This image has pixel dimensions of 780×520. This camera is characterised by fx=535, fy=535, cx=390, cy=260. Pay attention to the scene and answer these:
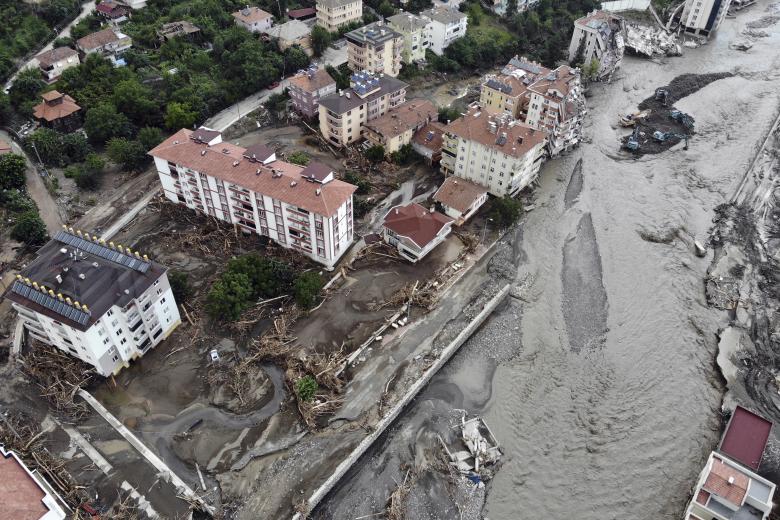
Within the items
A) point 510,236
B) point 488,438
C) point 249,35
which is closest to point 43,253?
point 488,438

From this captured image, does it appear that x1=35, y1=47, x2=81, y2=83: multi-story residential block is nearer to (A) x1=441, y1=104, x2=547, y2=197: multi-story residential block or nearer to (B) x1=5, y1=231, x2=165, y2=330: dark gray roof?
(B) x1=5, y1=231, x2=165, y2=330: dark gray roof

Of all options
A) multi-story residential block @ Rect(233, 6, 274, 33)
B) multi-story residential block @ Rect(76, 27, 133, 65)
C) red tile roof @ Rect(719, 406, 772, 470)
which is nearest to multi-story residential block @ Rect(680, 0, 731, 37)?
multi-story residential block @ Rect(233, 6, 274, 33)

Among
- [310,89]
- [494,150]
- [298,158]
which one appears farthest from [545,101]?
[298,158]

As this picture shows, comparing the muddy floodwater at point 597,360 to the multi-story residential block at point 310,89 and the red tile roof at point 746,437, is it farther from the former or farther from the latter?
the multi-story residential block at point 310,89

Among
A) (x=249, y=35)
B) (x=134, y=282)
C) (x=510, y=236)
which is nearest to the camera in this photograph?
(x=134, y=282)

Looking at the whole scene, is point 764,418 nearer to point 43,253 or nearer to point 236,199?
point 236,199

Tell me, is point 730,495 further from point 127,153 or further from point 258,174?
point 127,153
